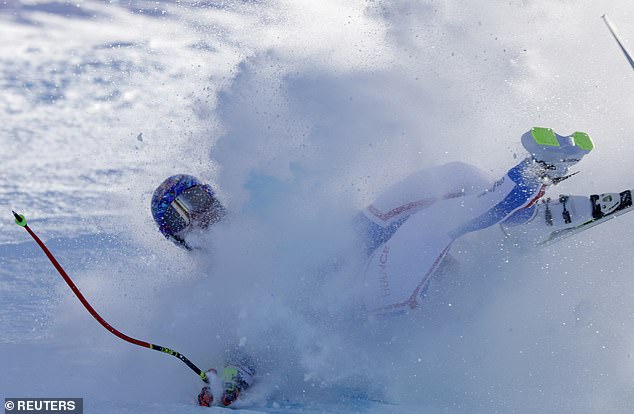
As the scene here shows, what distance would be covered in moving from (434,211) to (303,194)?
1.65 meters

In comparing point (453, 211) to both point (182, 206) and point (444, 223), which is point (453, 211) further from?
point (182, 206)

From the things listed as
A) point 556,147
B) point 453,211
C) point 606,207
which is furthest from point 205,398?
point 606,207

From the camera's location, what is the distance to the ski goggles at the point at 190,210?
705 centimetres

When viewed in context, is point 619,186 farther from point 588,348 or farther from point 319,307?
point 319,307

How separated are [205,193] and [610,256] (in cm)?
426

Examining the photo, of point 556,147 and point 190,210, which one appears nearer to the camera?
point 556,147

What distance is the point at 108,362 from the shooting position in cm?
711

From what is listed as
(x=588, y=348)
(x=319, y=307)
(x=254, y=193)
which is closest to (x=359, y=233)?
(x=319, y=307)

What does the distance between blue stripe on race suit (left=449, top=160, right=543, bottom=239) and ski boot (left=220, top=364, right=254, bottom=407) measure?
246cm

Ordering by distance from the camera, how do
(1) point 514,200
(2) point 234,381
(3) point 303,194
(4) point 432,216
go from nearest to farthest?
(1) point 514,200 < (2) point 234,381 < (4) point 432,216 < (3) point 303,194

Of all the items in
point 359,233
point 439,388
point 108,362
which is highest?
point 359,233

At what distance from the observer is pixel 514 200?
6.00m

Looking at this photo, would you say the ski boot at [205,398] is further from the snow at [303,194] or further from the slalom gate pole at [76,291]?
the snow at [303,194]

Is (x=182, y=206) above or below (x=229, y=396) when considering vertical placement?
above
